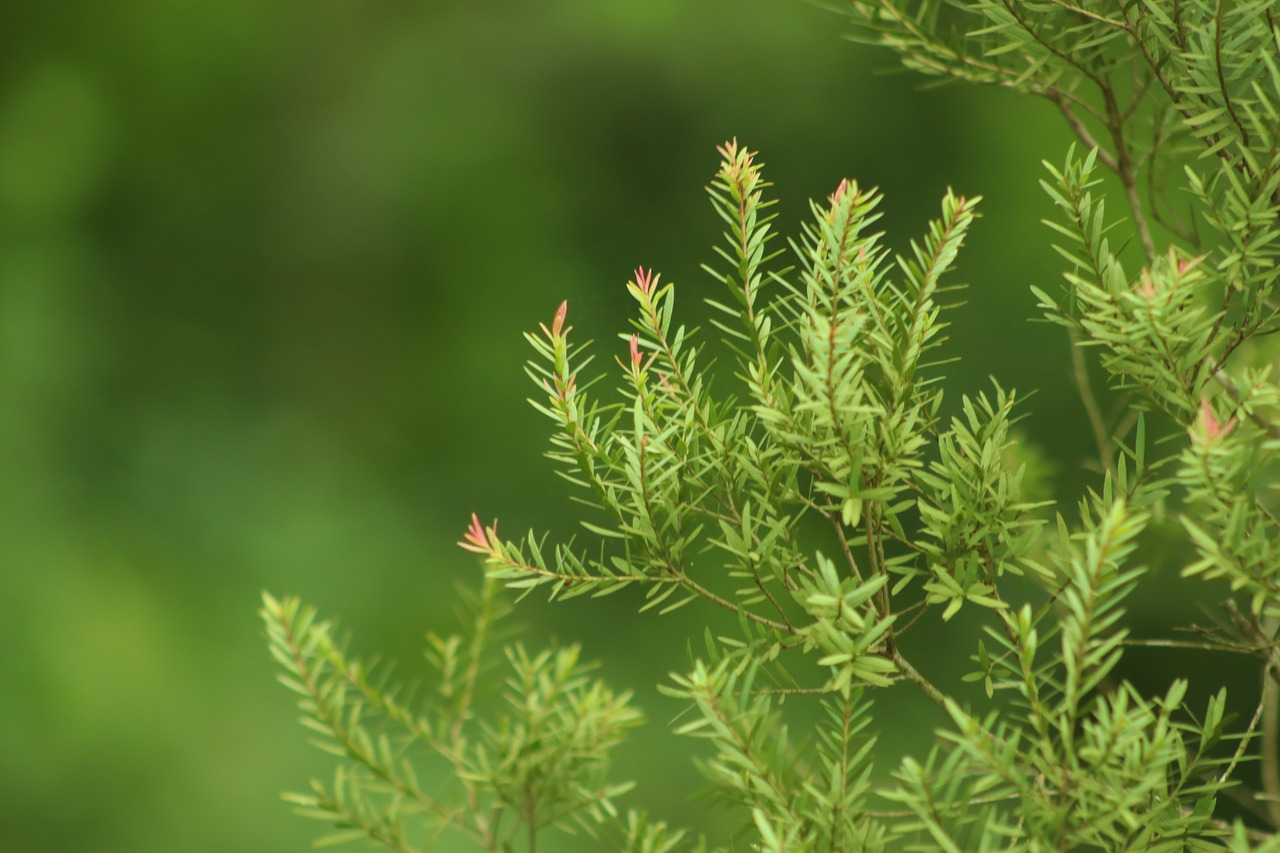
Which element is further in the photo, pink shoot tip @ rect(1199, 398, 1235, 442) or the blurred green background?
the blurred green background

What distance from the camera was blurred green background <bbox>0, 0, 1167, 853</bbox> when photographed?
165 centimetres

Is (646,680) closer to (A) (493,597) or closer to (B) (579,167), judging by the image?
(B) (579,167)

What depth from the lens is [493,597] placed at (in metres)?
0.47

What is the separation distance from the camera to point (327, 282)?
1908 millimetres

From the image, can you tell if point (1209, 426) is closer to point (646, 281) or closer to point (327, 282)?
point (646, 281)

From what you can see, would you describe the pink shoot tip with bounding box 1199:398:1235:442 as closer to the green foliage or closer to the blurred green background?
the green foliage

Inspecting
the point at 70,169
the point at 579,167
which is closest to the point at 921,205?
the point at 579,167

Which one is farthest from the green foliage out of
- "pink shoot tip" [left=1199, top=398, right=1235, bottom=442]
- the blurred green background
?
the blurred green background

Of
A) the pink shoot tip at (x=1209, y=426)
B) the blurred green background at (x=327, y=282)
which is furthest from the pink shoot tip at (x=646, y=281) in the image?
the blurred green background at (x=327, y=282)

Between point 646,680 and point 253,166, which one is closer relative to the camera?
point 646,680

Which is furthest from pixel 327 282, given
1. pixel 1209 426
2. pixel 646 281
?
pixel 1209 426

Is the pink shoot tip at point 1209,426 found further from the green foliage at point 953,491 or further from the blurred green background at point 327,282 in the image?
the blurred green background at point 327,282

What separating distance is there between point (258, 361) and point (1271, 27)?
1772mm

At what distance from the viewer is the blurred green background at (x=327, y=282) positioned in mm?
1652
